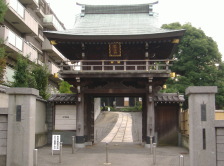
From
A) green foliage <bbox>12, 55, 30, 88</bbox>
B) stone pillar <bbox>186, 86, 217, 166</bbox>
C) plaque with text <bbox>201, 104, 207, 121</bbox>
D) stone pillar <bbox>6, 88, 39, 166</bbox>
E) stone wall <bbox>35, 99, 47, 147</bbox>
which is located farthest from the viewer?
stone wall <bbox>35, 99, 47, 147</bbox>

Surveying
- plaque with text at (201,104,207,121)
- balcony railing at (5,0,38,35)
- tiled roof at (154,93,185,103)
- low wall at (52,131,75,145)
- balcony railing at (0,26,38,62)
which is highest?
balcony railing at (5,0,38,35)

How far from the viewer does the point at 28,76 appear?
2188cm

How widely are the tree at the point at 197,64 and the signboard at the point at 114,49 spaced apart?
14988 mm

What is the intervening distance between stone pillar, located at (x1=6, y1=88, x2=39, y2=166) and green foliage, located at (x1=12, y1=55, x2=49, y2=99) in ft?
31.9

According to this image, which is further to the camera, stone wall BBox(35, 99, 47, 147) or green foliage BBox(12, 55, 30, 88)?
stone wall BBox(35, 99, 47, 147)

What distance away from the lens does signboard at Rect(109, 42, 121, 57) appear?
2308 cm

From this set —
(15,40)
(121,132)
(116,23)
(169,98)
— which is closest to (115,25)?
(116,23)

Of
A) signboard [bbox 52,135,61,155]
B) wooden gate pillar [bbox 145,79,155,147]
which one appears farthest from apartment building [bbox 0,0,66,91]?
signboard [bbox 52,135,61,155]

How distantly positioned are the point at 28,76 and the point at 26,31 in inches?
573

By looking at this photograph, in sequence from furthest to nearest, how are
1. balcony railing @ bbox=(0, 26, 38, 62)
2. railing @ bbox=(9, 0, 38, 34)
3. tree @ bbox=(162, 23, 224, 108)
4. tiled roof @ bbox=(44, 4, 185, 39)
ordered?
tree @ bbox=(162, 23, 224, 108) < railing @ bbox=(9, 0, 38, 34) < balcony railing @ bbox=(0, 26, 38, 62) < tiled roof @ bbox=(44, 4, 185, 39)

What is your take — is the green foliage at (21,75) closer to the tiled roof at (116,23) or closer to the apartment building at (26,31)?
the apartment building at (26,31)

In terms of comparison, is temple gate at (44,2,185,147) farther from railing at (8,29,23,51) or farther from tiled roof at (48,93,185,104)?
railing at (8,29,23,51)

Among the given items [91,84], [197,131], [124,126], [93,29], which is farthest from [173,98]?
[124,126]

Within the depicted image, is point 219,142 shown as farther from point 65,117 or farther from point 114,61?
point 65,117
